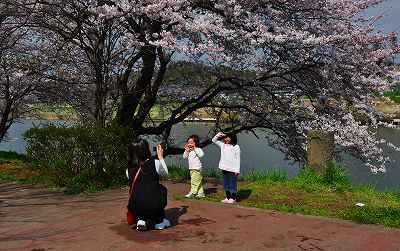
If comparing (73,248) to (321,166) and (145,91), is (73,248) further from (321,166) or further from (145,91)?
(145,91)

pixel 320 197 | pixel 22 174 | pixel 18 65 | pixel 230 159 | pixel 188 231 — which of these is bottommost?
pixel 188 231

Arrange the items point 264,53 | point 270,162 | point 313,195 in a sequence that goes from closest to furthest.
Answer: point 313,195 → point 264,53 → point 270,162

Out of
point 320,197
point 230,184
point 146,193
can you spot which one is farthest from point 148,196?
point 320,197

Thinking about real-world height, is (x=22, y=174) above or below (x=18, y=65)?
below

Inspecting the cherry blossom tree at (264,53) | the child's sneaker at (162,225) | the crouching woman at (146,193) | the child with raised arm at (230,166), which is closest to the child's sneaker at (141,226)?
the crouching woman at (146,193)

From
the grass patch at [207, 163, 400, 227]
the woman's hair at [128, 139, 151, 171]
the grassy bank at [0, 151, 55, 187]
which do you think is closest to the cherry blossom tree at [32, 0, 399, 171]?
the grass patch at [207, 163, 400, 227]

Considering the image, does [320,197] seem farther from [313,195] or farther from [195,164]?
[195,164]

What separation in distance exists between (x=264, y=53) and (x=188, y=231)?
648 centimetres

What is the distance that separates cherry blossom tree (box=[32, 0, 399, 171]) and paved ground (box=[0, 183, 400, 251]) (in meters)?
3.46

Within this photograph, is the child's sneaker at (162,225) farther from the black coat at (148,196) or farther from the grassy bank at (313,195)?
the grassy bank at (313,195)

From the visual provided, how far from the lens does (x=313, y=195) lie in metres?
9.07

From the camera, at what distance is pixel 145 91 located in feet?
43.5

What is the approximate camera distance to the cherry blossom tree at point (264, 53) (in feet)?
32.9

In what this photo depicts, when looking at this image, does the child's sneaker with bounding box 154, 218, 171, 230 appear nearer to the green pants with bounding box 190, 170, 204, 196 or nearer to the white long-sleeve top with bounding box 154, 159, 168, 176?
the white long-sleeve top with bounding box 154, 159, 168, 176
